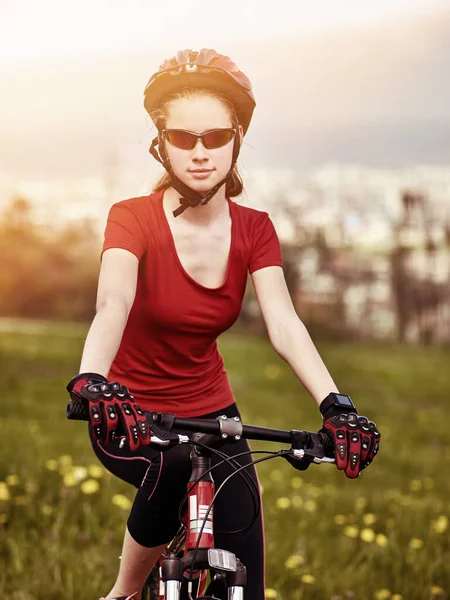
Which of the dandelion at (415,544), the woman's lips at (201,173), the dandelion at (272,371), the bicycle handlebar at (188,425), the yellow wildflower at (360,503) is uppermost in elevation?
the woman's lips at (201,173)

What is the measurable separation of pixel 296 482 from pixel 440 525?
1.49 m

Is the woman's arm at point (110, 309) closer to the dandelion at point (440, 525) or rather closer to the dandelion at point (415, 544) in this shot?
the dandelion at point (415, 544)

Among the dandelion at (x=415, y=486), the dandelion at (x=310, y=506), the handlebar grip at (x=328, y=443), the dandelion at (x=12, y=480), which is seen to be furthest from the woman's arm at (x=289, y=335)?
the dandelion at (x=415, y=486)

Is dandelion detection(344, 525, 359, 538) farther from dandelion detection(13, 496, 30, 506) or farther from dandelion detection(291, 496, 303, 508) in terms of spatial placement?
dandelion detection(13, 496, 30, 506)

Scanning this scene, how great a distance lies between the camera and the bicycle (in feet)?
7.78

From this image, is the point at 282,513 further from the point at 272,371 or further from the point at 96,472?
the point at 272,371

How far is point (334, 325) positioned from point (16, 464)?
1035cm

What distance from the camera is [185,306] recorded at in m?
3.19

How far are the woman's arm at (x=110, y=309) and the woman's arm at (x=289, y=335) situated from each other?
469mm

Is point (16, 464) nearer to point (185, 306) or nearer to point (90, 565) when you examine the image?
point (90, 565)

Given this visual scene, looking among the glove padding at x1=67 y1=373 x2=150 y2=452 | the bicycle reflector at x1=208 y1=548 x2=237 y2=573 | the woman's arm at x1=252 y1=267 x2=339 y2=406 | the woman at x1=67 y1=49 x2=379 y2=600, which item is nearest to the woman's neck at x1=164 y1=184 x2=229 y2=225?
the woman at x1=67 y1=49 x2=379 y2=600

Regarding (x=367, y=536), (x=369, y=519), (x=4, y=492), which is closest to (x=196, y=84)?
(x=4, y=492)

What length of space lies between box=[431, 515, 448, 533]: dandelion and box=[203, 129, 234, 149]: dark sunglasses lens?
141 inches

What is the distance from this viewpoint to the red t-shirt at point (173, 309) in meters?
3.19
